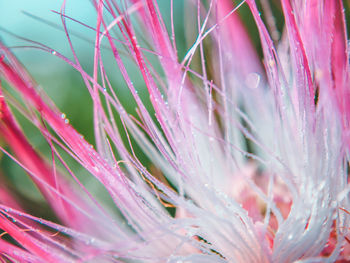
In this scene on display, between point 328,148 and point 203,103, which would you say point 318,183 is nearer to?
point 328,148

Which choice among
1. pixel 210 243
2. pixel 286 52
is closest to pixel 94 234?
pixel 210 243

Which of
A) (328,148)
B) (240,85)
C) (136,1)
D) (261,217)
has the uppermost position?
(136,1)

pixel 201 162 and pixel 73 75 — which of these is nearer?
pixel 201 162

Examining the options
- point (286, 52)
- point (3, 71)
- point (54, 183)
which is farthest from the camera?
point (286, 52)

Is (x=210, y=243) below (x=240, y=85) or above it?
below

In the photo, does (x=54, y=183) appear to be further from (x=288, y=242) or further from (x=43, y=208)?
(x=288, y=242)

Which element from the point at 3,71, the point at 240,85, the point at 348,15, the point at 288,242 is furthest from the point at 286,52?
the point at 3,71

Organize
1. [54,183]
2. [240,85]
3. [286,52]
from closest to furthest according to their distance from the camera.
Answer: [54,183] < [286,52] < [240,85]

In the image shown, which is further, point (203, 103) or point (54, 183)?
point (203, 103)

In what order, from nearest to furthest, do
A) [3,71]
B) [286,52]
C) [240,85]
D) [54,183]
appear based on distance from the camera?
[3,71], [54,183], [286,52], [240,85]
